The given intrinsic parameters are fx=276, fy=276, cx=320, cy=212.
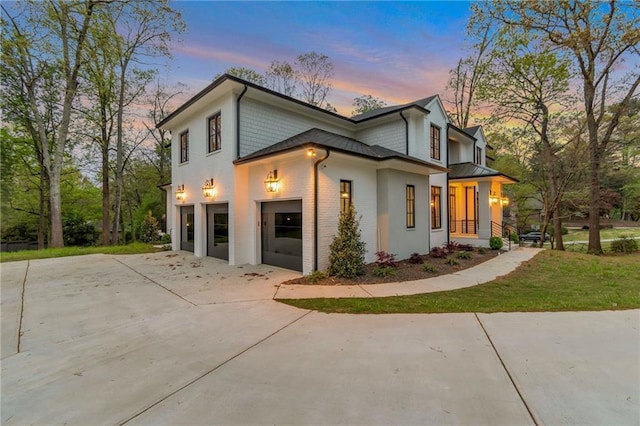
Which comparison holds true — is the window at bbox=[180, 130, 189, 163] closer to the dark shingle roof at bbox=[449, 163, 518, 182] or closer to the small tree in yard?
the small tree in yard

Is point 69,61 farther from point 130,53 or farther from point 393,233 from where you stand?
point 393,233

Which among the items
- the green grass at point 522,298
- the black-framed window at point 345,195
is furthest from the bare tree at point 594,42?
the black-framed window at point 345,195

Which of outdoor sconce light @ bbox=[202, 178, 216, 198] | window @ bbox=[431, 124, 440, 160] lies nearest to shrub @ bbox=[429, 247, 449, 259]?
window @ bbox=[431, 124, 440, 160]

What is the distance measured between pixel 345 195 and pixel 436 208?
5.97 metres

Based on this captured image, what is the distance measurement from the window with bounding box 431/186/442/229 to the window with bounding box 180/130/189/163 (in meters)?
10.9

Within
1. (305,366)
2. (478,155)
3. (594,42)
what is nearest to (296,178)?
(305,366)

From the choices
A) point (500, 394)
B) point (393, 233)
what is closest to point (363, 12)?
point (393, 233)

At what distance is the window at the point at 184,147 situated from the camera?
475 inches

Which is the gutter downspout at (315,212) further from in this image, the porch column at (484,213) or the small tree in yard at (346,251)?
the porch column at (484,213)

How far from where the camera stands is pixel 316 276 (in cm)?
691

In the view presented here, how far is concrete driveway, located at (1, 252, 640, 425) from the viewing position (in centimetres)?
222

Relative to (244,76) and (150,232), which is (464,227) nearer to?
(244,76)

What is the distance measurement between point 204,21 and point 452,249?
43.4 ft

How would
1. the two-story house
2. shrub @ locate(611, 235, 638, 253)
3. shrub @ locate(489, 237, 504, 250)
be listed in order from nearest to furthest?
the two-story house
shrub @ locate(489, 237, 504, 250)
shrub @ locate(611, 235, 638, 253)
